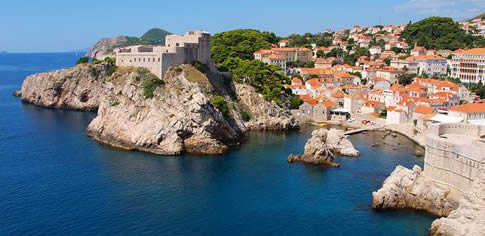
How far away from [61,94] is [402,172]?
190 ft

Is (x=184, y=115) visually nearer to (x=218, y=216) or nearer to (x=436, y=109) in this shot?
(x=218, y=216)

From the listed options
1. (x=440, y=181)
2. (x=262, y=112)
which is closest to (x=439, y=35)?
(x=262, y=112)

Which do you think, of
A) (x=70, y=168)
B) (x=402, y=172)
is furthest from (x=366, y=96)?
(x=70, y=168)

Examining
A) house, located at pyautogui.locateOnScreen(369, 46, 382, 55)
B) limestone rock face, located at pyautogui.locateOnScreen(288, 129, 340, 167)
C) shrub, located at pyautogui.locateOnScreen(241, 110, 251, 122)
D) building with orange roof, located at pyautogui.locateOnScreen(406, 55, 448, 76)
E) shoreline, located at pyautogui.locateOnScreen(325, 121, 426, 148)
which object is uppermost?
house, located at pyautogui.locateOnScreen(369, 46, 382, 55)

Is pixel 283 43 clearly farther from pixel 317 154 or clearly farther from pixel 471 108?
pixel 317 154

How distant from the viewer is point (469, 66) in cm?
8194

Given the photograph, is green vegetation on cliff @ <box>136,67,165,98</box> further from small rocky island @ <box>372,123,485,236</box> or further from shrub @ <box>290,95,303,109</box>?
small rocky island @ <box>372,123,485,236</box>

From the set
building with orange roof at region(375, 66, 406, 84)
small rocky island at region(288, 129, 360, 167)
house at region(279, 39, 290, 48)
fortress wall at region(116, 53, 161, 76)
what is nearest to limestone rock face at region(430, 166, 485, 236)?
small rocky island at region(288, 129, 360, 167)

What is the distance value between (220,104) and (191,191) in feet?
59.1

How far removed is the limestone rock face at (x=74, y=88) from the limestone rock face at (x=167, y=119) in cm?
1914

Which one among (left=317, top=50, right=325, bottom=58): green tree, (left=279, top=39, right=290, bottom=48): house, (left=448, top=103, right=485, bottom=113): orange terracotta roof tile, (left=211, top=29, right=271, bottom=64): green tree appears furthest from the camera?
(left=279, top=39, right=290, bottom=48): house

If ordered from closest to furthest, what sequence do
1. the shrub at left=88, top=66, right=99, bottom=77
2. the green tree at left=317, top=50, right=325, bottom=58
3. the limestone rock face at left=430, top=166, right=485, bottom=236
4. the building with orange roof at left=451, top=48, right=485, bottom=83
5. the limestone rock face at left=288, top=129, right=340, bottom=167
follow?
the limestone rock face at left=430, top=166, right=485, bottom=236 < the limestone rock face at left=288, top=129, right=340, bottom=167 < the shrub at left=88, top=66, right=99, bottom=77 < the building with orange roof at left=451, top=48, right=485, bottom=83 < the green tree at left=317, top=50, right=325, bottom=58

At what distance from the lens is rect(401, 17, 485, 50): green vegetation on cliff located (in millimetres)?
101762

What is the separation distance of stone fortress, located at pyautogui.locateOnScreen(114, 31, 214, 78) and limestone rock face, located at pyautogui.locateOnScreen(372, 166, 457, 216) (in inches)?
1170
